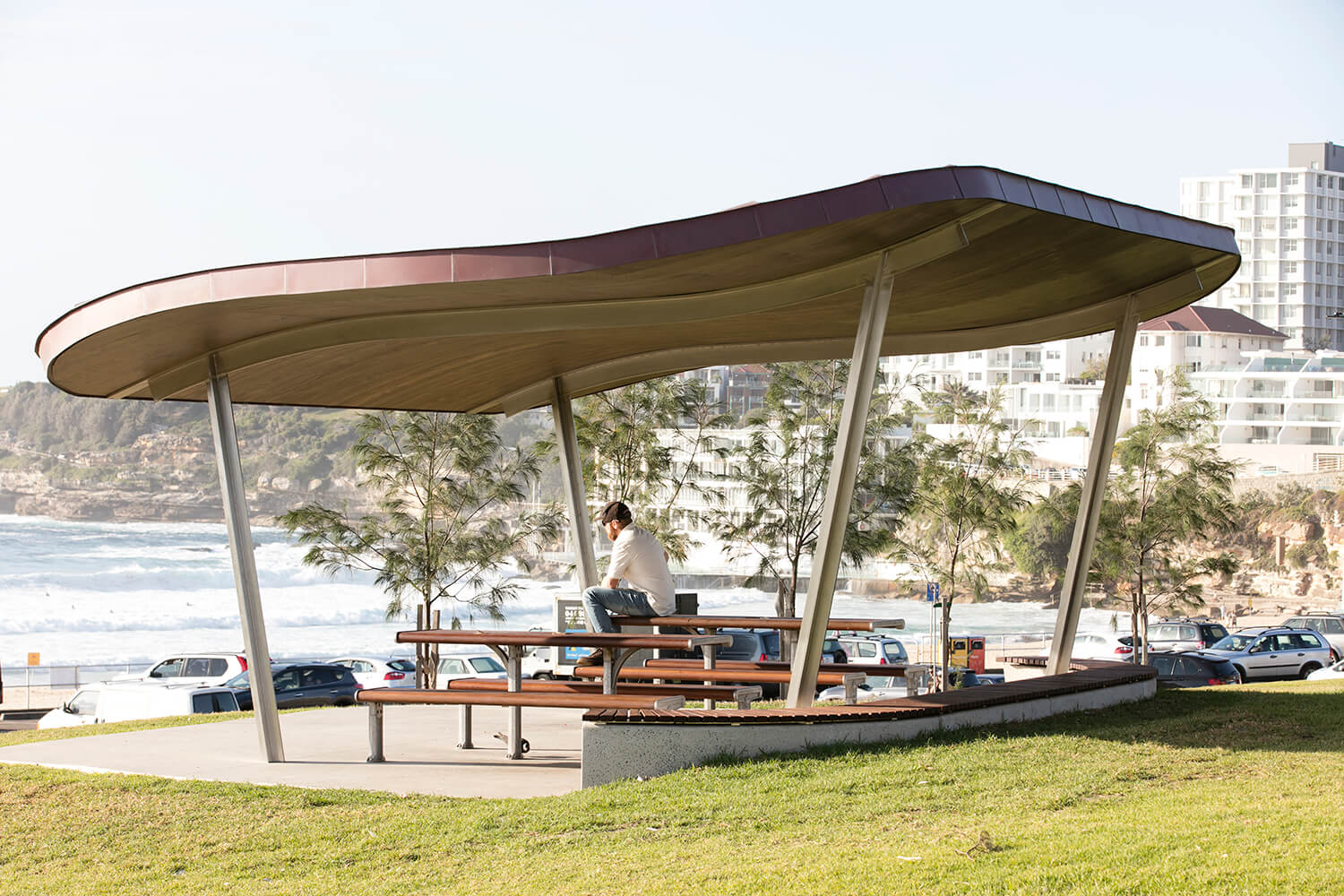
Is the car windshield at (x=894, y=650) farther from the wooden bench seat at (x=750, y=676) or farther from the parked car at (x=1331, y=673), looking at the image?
the wooden bench seat at (x=750, y=676)

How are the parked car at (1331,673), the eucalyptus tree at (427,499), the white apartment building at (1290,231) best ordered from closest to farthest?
1. the parked car at (1331,673)
2. the eucalyptus tree at (427,499)
3. the white apartment building at (1290,231)

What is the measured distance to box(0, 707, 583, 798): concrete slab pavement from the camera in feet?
28.3

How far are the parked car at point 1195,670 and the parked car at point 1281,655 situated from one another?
1.39 metres

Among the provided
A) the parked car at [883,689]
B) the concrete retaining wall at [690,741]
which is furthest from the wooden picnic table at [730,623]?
the parked car at [883,689]

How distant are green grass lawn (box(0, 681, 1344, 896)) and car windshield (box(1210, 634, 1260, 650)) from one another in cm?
2226

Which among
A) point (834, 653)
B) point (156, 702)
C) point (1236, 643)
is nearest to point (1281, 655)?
point (1236, 643)

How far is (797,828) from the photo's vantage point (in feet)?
20.9

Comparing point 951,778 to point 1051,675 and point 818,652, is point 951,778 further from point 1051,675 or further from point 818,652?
point 1051,675

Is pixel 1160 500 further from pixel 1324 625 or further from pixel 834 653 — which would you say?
pixel 1324 625

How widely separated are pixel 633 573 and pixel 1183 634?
3114cm

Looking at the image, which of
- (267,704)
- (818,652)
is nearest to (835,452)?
(818,652)

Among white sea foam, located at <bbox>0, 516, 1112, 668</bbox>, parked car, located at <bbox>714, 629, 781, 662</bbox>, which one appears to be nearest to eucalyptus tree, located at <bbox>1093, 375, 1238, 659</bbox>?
parked car, located at <bbox>714, 629, 781, 662</bbox>

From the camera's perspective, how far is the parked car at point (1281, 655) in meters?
27.4

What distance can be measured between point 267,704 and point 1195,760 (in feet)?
21.4
